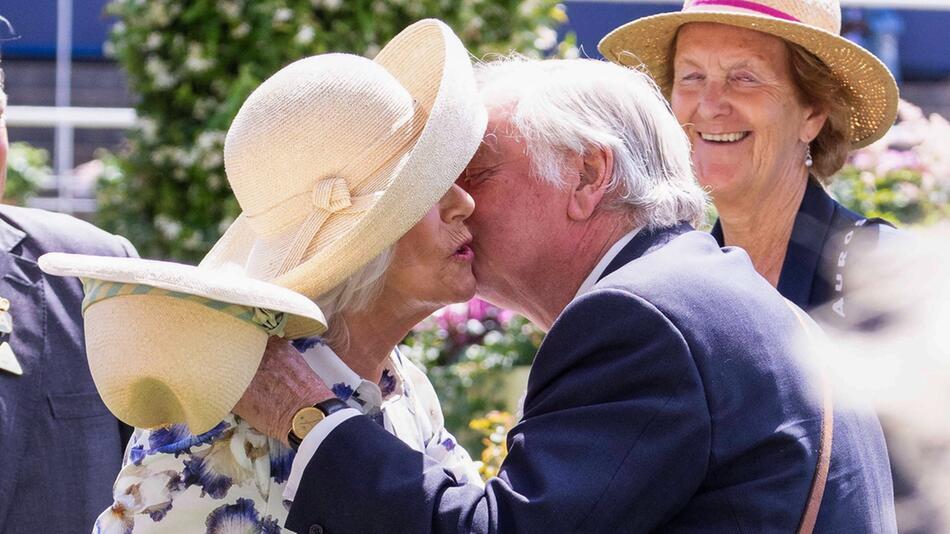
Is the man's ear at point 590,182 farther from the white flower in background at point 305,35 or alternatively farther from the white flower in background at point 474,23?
the white flower in background at point 474,23

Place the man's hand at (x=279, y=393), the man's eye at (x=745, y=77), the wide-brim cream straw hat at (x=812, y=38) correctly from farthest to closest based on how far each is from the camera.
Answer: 1. the man's eye at (x=745, y=77)
2. the wide-brim cream straw hat at (x=812, y=38)
3. the man's hand at (x=279, y=393)

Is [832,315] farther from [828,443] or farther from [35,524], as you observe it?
[35,524]

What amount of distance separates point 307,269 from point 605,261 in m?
0.50

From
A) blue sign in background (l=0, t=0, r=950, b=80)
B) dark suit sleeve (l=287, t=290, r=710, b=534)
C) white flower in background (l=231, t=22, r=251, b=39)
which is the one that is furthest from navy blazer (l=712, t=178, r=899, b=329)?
blue sign in background (l=0, t=0, r=950, b=80)

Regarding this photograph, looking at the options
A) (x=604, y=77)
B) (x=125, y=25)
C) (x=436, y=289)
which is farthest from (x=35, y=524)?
(x=125, y=25)

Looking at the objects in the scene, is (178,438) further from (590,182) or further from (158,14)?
(158,14)

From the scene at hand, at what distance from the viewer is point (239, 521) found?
6.89ft

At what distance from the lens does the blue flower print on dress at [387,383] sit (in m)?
2.46

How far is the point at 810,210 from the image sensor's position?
11.2 ft

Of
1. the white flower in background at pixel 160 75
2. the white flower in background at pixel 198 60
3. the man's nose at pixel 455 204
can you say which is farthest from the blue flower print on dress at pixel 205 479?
the white flower in background at pixel 160 75

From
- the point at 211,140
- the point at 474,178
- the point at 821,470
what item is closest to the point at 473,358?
the point at 211,140

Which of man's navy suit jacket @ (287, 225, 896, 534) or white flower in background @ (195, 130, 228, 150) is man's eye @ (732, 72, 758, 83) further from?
white flower in background @ (195, 130, 228, 150)

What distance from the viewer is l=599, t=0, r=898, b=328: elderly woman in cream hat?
3.42m

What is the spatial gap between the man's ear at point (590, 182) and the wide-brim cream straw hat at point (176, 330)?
52 centimetres
